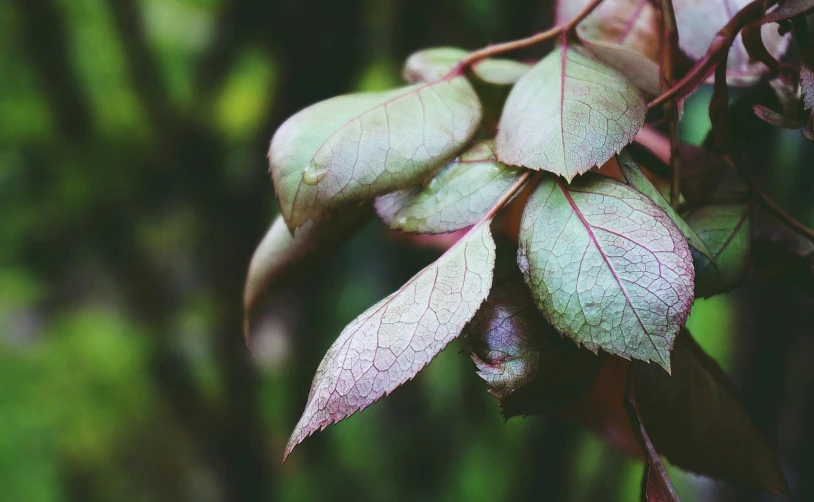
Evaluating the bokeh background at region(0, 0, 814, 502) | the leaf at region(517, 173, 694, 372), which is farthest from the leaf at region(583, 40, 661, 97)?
the bokeh background at region(0, 0, 814, 502)

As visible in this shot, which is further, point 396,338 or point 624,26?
point 624,26

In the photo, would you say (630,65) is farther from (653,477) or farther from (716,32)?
(653,477)

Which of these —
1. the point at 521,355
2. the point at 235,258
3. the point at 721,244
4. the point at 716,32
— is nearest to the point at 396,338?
the point at 521,355

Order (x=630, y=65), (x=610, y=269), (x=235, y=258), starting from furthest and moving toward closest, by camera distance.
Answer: (x=235, y=258)
(x=630, y=65)
(x=610, y=269)

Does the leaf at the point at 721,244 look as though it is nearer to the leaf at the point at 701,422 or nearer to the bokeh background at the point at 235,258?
the leaf at the point at 701,422

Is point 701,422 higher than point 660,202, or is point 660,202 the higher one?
point 660,202

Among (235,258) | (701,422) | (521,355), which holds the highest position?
(521,355)
